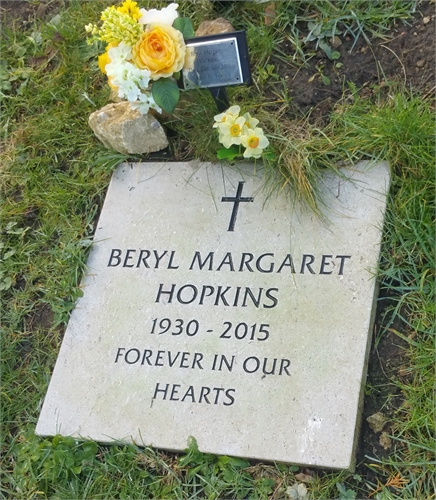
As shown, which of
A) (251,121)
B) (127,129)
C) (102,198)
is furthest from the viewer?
(102,198)

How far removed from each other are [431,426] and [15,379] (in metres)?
1.36

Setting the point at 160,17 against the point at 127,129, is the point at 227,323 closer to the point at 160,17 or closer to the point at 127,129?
the point at 127,129

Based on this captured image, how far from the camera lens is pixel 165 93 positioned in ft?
7.73

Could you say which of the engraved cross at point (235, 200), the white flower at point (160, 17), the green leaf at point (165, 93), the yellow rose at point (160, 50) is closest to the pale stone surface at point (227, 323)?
the engraved cross at point (235, 200)

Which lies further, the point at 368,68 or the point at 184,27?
the point at 368,68

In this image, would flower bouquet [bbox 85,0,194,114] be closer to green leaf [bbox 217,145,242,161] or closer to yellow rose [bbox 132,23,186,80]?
yellow rose [bbox 132,23,186,80]

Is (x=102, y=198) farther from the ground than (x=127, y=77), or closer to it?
closer to it

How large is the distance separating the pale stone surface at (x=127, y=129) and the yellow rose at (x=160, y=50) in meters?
0.30

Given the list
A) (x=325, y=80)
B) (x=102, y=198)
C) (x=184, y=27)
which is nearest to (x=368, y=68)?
(x=325, y=80)

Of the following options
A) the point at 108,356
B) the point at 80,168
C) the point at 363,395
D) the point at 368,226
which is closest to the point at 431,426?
the point at 363,395

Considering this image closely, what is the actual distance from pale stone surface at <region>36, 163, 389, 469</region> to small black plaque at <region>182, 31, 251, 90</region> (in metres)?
0.30

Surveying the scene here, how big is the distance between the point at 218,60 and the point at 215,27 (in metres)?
0.44

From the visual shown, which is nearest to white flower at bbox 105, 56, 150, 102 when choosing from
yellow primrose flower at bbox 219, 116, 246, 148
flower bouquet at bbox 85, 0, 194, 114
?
flower bouquet at bbox 85, 0, 194, 114

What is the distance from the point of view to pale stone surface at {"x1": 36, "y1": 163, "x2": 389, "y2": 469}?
207cm
